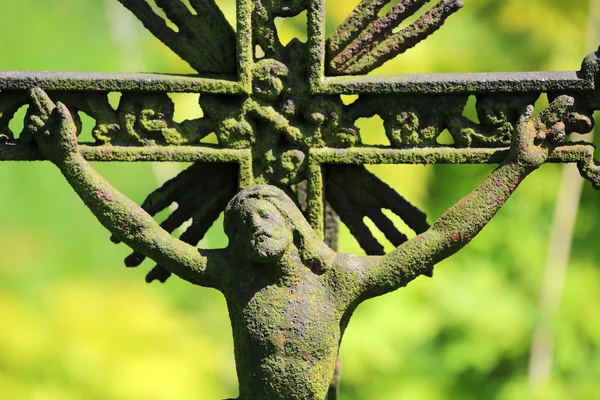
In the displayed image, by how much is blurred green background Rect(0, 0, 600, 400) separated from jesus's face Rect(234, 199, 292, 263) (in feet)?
4.17

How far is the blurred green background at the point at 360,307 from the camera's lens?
3023 mm

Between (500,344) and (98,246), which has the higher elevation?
(98,246)

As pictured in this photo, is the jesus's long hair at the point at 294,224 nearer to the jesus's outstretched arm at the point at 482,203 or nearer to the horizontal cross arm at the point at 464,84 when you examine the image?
the jesus's outstretched arm at the point at 482,203

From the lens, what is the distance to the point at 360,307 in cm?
323

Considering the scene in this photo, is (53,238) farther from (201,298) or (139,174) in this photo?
(201,298)

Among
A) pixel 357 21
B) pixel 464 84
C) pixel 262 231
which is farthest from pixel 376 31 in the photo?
pixel 262 231

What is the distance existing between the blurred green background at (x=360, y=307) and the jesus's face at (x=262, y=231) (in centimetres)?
127

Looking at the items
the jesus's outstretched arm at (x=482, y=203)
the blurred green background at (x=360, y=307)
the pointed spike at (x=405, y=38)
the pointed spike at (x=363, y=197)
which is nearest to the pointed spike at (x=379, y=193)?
the pointed spike at (x=363, y=197)

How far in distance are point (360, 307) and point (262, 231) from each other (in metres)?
1.51

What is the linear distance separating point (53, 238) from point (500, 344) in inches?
65.8

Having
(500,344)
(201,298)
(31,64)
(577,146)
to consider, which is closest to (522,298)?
(500,344)

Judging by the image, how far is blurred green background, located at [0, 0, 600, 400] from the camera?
3.02 meters

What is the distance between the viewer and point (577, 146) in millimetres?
1904

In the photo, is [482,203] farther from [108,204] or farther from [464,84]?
[108,204]
